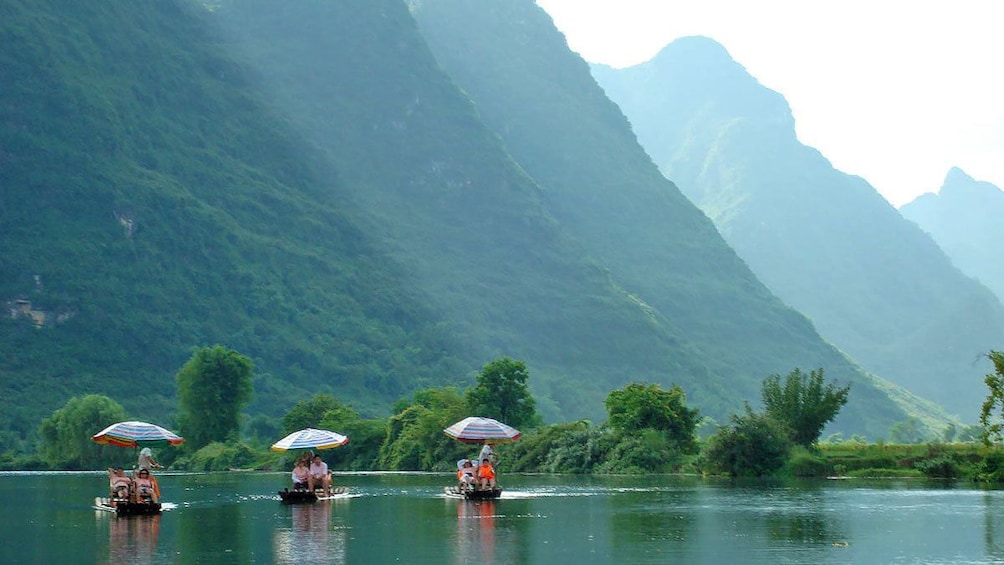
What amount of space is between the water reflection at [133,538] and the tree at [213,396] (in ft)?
269

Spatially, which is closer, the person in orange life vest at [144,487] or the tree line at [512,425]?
the person in orange life vest at [144,487]

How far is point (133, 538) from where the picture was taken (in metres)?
33.6

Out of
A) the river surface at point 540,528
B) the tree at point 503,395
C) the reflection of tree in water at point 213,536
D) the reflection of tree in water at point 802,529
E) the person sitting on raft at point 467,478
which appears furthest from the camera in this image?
the tree at point 503,395

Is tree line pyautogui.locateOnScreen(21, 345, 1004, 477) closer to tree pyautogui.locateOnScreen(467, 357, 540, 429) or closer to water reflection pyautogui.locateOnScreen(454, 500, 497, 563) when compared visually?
tree pyautogui.locateOnScreen(467, 357, 540, 429)

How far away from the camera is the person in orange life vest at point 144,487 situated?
43.6 meters

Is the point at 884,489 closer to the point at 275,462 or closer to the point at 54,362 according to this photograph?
the point at 275,462

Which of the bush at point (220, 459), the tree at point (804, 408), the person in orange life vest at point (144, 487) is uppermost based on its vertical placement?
the tree at point (804, 408)

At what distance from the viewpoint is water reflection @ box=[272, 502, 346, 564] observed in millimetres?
27906

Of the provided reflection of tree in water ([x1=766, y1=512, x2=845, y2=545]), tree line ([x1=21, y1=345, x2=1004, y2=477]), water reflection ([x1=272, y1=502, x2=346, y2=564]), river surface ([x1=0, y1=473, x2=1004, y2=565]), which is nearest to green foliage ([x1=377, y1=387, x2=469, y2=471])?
tree line ([x1=21, y1=345, x2=1004, y2=477])

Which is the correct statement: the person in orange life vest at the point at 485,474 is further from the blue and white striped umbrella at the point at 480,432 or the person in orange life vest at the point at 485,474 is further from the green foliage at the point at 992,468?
the green foliage at the point at 992,468

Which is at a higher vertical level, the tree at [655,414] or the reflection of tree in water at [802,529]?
the tree at [655,414]

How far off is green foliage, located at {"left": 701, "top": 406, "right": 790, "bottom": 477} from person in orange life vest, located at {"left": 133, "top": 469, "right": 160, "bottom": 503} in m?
38.1

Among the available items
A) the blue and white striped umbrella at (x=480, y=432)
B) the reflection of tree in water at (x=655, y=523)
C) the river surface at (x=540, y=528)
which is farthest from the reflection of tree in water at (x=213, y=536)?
the blue and white striped umbrella at (x=480, y=432)

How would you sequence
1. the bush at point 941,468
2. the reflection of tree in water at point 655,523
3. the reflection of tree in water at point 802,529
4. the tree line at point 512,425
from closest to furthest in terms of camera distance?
1. the reflection of tree in water at point 802,529
2. the reflection of tree in water at point 655,523
3. the bush at point 941,468
4. the tree line at point 512,425
